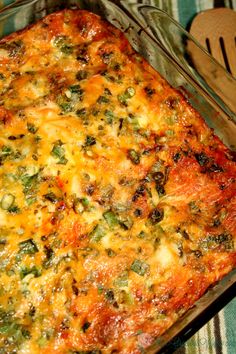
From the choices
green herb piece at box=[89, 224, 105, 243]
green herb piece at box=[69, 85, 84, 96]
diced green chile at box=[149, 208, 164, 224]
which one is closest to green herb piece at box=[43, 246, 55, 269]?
green herb piece at box=[89, 224, 105, 243]

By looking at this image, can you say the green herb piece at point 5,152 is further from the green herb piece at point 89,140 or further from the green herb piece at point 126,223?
the green herb piece at point 126,223

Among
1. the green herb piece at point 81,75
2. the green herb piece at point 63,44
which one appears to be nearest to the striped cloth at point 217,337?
the green herb piece at point 81,75

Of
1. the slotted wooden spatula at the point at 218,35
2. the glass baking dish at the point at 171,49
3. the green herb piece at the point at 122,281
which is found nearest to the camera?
the green herb piece at the point at 122,281

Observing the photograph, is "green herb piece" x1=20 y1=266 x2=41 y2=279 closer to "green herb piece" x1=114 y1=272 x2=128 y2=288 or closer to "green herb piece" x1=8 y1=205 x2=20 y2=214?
"green herb piece" x1=8 y1=205 x2=20 y2=214

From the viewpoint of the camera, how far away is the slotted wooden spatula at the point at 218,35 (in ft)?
11.9

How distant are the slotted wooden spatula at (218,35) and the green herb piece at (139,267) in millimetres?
1691

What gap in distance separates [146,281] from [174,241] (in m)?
0.26

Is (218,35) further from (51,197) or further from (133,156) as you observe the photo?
(51,197)

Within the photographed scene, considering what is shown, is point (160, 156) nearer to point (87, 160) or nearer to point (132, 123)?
point (132, 123)

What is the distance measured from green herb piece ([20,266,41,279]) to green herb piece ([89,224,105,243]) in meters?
0.31

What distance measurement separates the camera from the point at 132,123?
283cm

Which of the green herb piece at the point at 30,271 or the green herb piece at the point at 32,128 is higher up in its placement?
the green herb piece at the point at 32,128

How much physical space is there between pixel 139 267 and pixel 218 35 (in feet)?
6.35

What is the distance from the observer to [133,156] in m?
2.75
